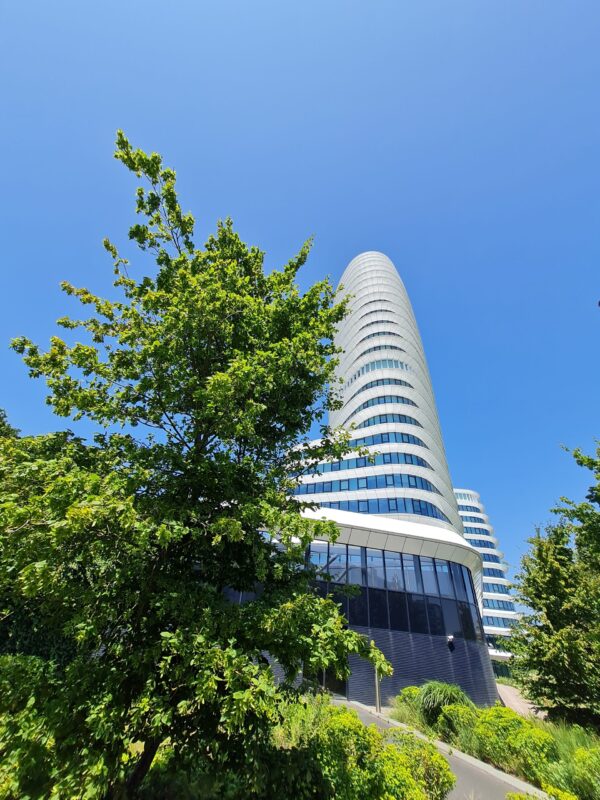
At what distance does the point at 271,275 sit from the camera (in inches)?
330

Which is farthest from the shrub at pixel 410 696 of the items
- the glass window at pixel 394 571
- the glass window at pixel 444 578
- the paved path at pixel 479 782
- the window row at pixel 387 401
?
the window row at pixel 387 401

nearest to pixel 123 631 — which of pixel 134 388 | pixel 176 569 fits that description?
pixel 176 569

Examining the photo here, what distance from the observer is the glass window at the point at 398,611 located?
61.2 feet

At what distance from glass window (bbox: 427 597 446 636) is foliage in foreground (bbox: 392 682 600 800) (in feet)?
26.4

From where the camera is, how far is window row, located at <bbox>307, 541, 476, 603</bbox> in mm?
19875

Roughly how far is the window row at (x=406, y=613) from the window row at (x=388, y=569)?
1.44 feet

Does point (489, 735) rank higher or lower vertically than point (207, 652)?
lower

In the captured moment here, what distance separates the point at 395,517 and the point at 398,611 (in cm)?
1662

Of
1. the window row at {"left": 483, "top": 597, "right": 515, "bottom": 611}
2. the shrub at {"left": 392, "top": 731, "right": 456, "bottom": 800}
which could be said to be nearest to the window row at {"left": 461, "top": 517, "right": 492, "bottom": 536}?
the window row at {"left": 483, "top": 597, "right": 515, "bottom": 611}

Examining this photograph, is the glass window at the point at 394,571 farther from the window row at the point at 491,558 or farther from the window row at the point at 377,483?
the window row at the point at 491,558

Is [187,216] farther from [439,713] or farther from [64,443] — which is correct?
[439,713]

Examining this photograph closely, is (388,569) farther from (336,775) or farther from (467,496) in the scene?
(467,496)

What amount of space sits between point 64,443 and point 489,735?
471 inches

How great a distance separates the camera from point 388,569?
2023cm
